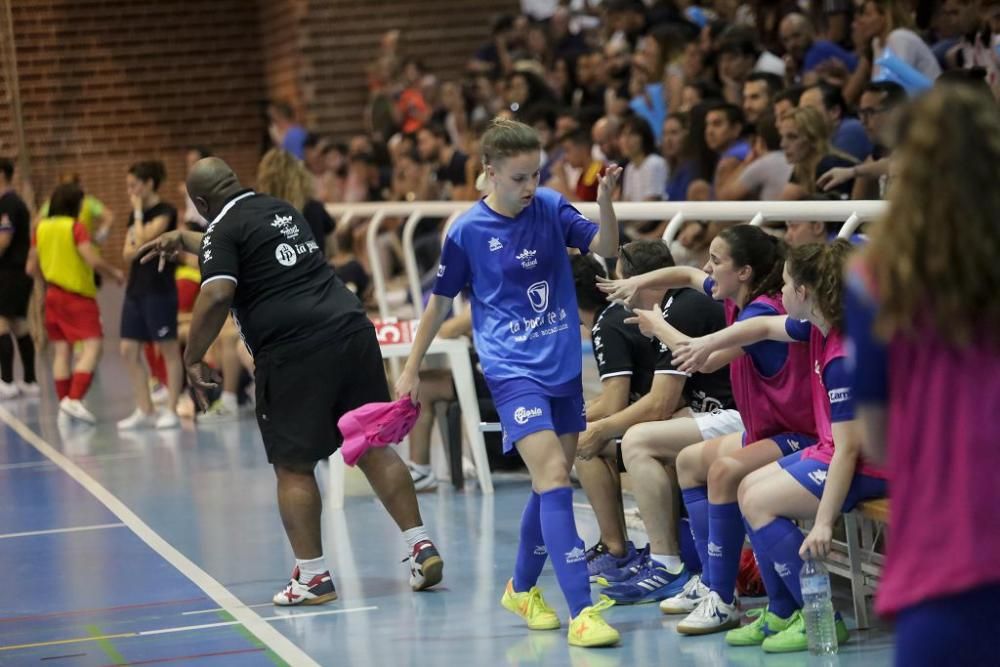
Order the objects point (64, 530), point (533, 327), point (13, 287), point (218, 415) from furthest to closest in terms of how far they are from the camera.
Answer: point (13, 287)
point (218, 415)
point (64, 530)
point (533, 327)

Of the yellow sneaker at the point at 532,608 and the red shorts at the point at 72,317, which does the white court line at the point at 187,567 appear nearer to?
the yellow sneaker at the point at 532,608

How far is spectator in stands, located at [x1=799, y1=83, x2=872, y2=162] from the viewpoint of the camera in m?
8.23

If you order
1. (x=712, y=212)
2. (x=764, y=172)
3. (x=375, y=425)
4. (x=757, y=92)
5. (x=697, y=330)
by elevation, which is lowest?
(x=375, y=425)

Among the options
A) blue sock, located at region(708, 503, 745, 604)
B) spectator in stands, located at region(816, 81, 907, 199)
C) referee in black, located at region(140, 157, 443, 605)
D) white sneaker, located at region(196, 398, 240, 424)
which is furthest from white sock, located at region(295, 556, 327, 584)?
white sneaker, located at region(196, 398, 240, 424)

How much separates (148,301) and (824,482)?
6.52 meters

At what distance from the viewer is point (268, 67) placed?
17375 millimetres

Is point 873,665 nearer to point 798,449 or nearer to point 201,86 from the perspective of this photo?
point 798,449

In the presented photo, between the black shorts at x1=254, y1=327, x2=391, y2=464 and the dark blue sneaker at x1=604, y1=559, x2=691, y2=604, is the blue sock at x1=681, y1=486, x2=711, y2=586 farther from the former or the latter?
the black shorts at x1=254, y1=327, x2=391, y2=464

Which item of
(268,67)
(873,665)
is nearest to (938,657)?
(873,665)

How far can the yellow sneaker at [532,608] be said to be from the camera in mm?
5168

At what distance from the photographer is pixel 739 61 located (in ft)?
34.2

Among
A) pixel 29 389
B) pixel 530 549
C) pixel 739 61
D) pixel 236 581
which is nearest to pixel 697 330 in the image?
pixel 530 549

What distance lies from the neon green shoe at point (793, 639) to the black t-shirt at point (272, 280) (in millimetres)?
1952

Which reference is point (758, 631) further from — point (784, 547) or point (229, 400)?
point (229, 400)
